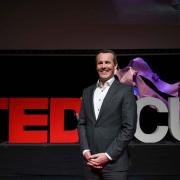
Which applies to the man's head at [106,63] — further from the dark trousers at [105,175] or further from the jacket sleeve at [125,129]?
the dark trousers at [105,175]

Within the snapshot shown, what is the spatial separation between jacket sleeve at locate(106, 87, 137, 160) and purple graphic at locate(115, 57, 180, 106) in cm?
269

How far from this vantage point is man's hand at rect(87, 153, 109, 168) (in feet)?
6.70

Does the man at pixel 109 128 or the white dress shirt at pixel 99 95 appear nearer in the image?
the man at pixel 109 128

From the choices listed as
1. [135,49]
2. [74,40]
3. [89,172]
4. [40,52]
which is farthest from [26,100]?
[89,172]

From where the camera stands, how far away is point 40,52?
4.77 metres

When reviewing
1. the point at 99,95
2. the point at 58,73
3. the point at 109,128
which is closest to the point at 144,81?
the point at 58,73

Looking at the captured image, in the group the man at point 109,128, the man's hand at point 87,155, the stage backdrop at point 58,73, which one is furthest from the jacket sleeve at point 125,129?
the stage backdrop at point 58,73

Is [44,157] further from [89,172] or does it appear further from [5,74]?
[89,172]

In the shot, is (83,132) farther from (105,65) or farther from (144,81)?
(144,81)

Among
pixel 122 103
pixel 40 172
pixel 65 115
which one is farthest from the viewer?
pixel 65 115

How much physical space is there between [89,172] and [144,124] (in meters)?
2.74

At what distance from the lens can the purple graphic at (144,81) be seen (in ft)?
15.7

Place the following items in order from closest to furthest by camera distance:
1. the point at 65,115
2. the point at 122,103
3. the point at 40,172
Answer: the point at 122,103 → the point at 40,172 → the point at 65,115

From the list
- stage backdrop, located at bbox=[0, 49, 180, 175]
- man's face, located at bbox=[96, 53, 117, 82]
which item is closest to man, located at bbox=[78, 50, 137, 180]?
man's face, located at bbox=[96, 53, 117, 82]
